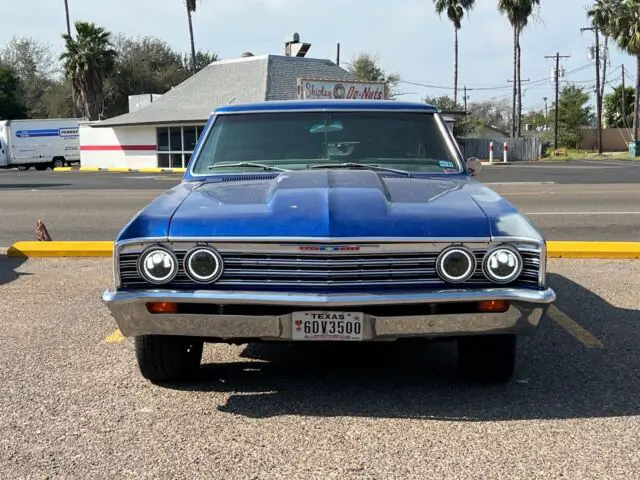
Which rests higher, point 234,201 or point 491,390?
point 234,201

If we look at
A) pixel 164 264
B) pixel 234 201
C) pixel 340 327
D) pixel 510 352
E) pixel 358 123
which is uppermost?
pixel 358 123

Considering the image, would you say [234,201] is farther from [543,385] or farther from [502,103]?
[502,103]

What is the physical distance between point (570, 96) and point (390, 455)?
80.3 m

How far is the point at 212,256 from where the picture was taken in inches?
155

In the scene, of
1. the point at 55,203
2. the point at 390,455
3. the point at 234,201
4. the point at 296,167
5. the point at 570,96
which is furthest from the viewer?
the point at 570,96

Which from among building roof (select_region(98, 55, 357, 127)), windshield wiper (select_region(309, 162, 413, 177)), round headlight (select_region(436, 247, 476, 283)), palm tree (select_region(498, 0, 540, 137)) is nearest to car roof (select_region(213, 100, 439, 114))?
windshield wiper (select_region(309, 162, 413, 177))

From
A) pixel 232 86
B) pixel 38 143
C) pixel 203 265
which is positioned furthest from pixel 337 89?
pixel 203 265

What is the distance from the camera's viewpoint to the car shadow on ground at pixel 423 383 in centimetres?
425

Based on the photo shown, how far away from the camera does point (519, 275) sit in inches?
156

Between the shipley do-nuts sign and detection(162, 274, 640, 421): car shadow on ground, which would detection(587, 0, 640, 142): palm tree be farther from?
detection(162, 274, 640, 421): car shadow on ground

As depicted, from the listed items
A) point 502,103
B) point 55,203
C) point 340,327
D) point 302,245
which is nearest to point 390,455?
point 340,327

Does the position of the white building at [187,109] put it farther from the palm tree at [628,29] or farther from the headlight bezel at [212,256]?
the headlight bezel at [212,256]

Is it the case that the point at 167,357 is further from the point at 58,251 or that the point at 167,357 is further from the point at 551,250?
the point at 551,250

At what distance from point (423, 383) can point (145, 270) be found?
1.82 m
